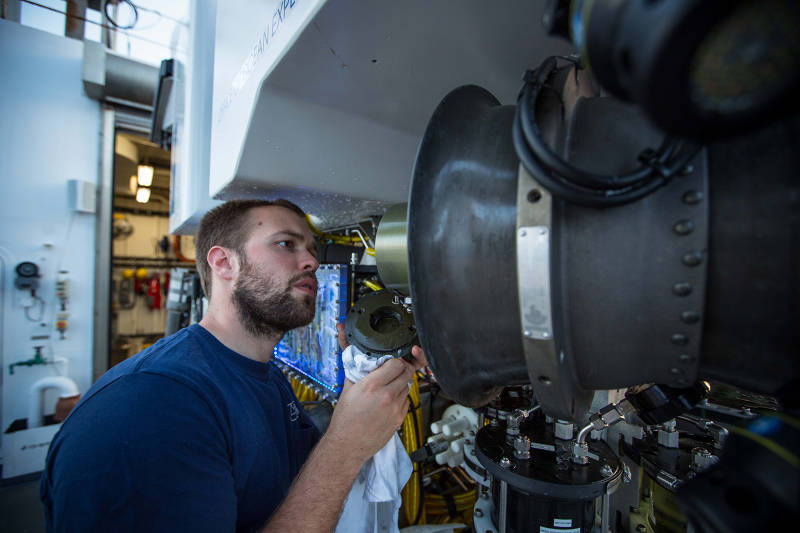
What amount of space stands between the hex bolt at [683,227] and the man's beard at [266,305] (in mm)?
858

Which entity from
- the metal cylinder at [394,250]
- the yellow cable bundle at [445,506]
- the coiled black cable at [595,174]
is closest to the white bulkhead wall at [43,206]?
the yellow cable bundle at [445,506]

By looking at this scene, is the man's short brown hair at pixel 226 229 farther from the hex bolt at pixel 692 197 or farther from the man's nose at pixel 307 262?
the hex bolt at pixel 692 197

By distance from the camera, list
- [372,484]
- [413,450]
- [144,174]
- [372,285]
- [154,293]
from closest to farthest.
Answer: [372,484]
[372,285]
[413,450]
[144,174]
[154,293]

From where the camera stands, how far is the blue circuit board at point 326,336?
4.10 ft

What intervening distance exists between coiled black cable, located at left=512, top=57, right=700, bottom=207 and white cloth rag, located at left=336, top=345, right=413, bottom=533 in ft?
2.17

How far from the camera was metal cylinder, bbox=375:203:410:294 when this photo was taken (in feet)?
1.85

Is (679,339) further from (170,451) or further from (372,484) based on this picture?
(372,484)

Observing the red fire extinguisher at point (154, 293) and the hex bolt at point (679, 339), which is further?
the red fire extinguisher at point (154, 293)

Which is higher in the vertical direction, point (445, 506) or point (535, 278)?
point (535, 278)

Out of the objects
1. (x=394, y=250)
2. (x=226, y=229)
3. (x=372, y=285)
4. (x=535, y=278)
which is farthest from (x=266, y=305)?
(x=535, y=278)

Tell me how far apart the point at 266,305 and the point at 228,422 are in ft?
1.02

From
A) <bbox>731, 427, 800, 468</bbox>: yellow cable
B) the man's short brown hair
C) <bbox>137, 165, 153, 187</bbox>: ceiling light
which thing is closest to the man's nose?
the man's short brown hair

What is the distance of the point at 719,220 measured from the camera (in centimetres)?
27

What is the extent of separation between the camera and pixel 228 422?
2.33 feet
